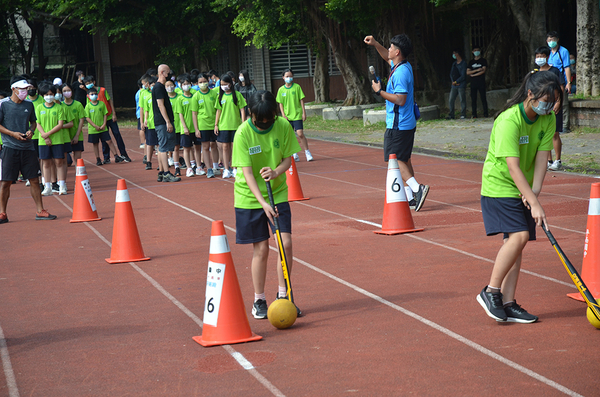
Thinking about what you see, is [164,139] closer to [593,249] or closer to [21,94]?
[21,94]

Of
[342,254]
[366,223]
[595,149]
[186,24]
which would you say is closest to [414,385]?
[342,254]

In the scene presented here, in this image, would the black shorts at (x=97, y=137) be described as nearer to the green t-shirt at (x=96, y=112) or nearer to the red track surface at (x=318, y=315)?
the green t-shirt at (x=96, y=112)

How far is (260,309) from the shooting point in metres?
5.45

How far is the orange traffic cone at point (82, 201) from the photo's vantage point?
1016cm

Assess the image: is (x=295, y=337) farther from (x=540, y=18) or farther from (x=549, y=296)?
(x=540, y=18)

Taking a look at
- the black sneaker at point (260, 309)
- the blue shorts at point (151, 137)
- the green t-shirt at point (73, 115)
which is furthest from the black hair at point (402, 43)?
the blue shorts at point (151, 137)

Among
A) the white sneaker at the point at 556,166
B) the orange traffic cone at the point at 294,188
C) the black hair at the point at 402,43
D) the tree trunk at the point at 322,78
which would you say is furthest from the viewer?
the tree trunk at the point at 322,78

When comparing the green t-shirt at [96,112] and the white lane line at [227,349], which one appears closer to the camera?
the white lane line at [227,349]

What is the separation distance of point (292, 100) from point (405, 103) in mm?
5967

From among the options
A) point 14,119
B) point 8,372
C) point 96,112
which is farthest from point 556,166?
point 96,112

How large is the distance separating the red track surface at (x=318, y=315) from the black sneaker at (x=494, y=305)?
10cm

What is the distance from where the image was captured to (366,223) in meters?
9.04

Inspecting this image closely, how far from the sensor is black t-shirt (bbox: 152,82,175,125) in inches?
520

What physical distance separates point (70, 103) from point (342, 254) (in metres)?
8.20
